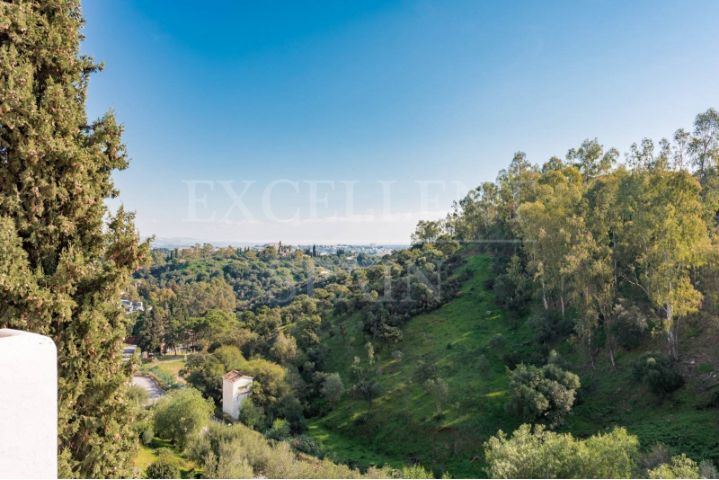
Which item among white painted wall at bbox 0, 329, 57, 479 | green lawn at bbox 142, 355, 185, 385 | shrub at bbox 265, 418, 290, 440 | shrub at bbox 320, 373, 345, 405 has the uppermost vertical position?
white painted wall at bbox 0, 329, 57, 479

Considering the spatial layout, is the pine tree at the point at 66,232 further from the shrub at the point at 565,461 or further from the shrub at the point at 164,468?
the shrub at the point at 164,468

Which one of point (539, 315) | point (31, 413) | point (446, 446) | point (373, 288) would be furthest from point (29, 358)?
point (373, 288)

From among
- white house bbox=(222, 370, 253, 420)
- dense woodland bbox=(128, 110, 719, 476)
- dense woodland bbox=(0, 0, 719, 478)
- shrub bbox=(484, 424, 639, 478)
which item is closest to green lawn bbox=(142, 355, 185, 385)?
dense woodland bbox=(0, 0, 719, 478)

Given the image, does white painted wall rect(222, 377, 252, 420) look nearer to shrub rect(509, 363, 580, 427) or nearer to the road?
the road

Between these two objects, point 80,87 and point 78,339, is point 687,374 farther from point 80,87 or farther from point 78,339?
point 80,87

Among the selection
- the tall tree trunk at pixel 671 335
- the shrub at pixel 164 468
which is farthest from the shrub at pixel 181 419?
the tall tree trunk at pixel 671 335

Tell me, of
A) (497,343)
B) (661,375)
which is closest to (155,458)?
(497,343)
